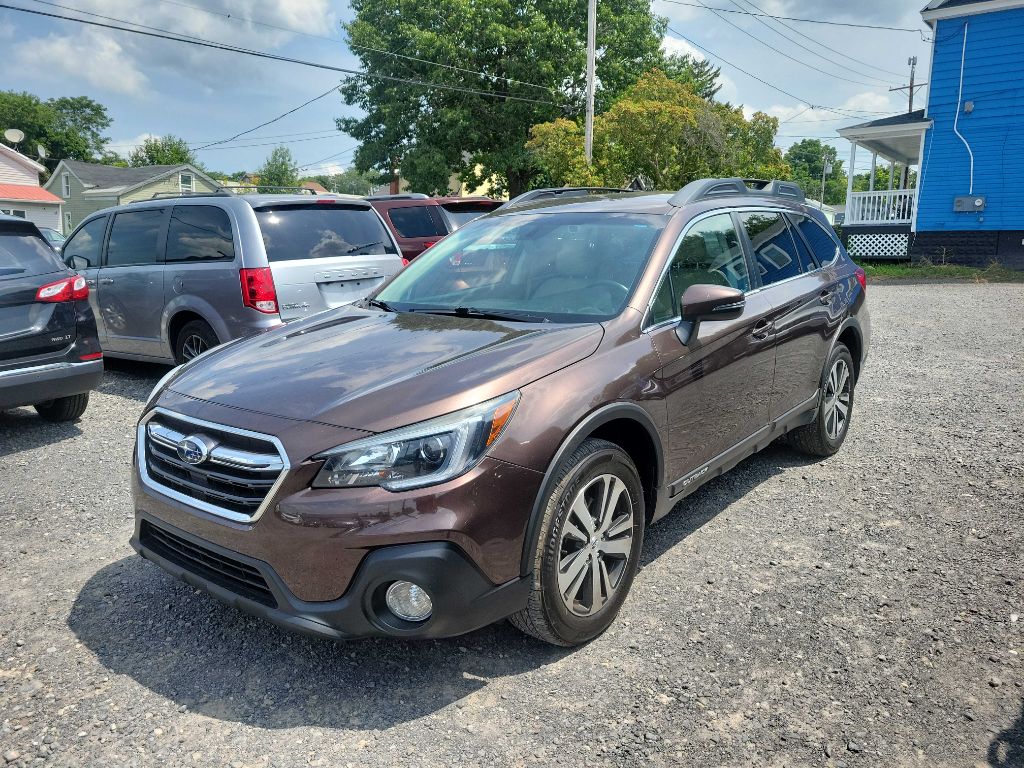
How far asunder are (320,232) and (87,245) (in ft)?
9.87

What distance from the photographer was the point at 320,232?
706 centimetres

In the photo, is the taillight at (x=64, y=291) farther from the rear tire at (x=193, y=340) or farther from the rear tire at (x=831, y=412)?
the rear tire at (x=831, y=412)

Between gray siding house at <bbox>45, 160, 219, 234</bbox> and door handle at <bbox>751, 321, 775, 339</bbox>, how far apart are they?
50.3 meters

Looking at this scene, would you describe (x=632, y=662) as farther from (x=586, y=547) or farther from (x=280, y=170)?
(x=280, y=170)

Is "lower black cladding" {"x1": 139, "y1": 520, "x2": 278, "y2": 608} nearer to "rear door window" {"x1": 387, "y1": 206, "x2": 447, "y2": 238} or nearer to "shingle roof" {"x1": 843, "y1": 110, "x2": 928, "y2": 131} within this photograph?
"rear door window" {"x1": 387, "y1": 206, "x2": 447, "y2": 238}

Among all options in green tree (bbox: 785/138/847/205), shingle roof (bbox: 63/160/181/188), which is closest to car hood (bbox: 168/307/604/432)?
shingle roof (bbox: 63/160/181/188)

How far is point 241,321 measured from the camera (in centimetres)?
657

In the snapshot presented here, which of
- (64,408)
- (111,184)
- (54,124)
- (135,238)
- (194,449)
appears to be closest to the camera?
(194,449)

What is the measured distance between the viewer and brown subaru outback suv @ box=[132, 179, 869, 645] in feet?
8.50

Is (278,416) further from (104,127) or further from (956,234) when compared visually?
(104,127)

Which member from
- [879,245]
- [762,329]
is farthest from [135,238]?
[879,245]

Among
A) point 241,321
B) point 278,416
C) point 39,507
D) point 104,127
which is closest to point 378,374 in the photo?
point 278,416

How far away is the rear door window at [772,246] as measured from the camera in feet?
14.7

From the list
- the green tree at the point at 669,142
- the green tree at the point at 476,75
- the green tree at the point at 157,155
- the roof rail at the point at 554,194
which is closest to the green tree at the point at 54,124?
the green tree at the point at 157,155
